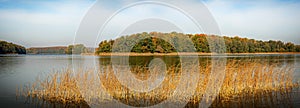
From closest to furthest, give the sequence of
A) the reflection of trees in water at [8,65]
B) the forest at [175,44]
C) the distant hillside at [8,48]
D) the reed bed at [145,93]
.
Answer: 1. the reed bed at [145,93]
2. the reflection of trees in water at [8,65]
3. the forest at [175,44]
4. the distant hillside at [8,48]

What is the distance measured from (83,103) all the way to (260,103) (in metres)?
5.48

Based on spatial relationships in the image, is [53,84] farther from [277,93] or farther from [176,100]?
[277,93]

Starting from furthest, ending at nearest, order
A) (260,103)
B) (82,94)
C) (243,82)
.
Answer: (243,82) → (82,94) → (260,103)

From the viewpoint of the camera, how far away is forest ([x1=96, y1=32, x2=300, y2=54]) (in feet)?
119

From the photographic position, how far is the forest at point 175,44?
1423 inches

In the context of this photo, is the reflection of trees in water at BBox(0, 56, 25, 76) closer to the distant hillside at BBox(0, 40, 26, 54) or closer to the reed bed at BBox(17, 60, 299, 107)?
Result: the reed bed at BBox(17, 60, 299, 107)

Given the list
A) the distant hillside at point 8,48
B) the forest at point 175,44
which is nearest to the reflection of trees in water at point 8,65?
the forest at point 175,44

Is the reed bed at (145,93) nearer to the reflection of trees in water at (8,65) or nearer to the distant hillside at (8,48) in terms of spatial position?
the reflection of trees in water at (8,65)

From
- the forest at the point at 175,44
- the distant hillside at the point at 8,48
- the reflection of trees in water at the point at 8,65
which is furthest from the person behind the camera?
the distant hillside at the point at 8,48

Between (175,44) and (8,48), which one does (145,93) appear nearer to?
(175,44)

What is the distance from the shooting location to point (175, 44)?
44.8m

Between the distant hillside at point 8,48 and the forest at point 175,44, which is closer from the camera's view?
the forest at point 175,44

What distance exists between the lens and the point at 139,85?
8852 millimetres

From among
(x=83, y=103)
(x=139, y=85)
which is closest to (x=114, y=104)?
(x=83, y=103)
